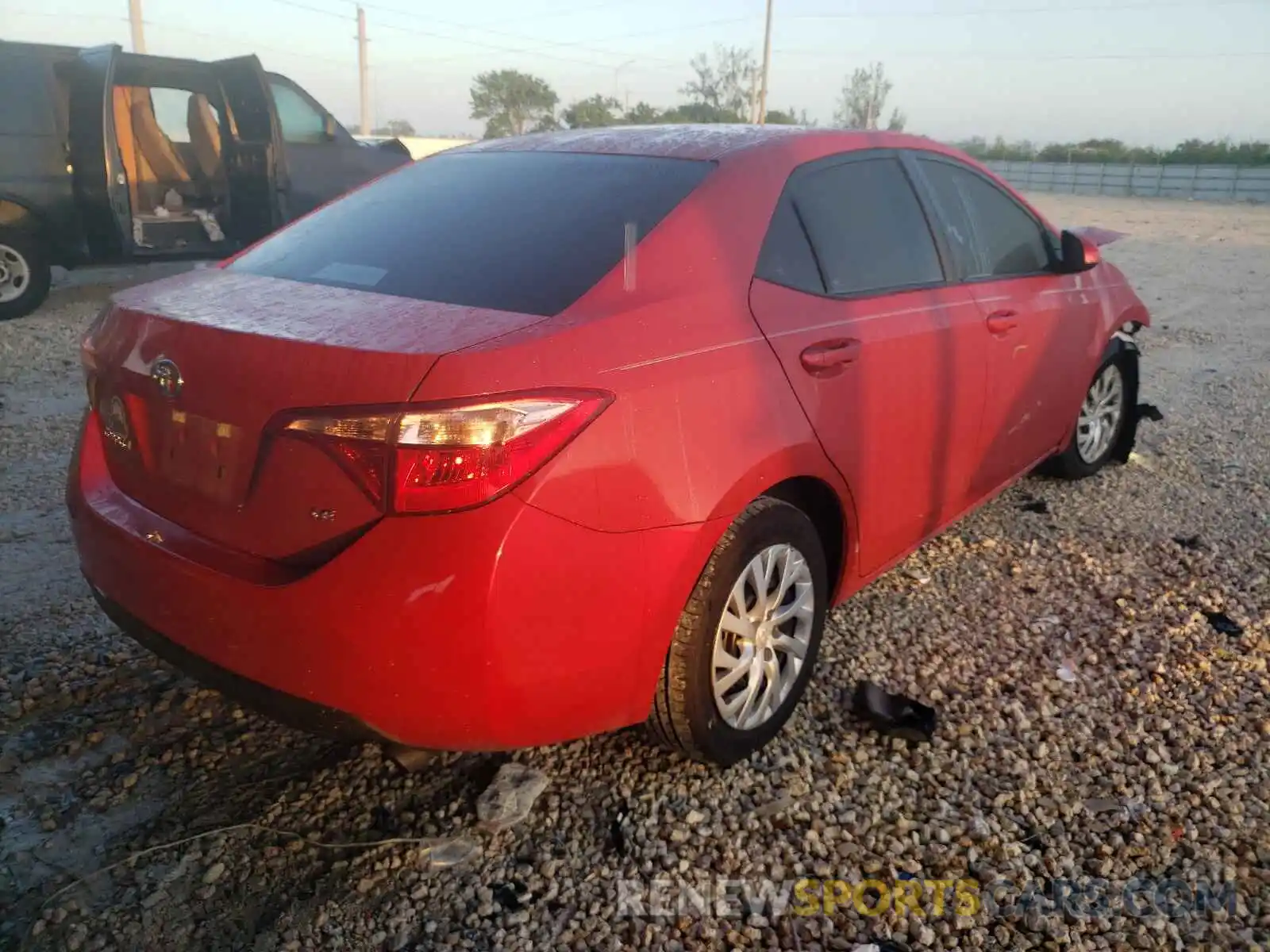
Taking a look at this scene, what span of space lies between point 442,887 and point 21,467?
3.88 meters

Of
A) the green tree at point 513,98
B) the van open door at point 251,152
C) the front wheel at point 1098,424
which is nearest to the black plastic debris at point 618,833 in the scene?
the front wheel at point 1098,424

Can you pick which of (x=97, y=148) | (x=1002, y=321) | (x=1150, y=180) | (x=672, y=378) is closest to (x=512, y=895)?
(x=672, y=378)

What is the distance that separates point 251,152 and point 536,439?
9159mm

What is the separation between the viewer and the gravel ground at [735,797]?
217cm

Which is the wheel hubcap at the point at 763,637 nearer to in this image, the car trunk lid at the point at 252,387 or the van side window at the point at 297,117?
the car trunk lid at the point at 252,387

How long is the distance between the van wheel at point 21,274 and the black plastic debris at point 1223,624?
9.18m

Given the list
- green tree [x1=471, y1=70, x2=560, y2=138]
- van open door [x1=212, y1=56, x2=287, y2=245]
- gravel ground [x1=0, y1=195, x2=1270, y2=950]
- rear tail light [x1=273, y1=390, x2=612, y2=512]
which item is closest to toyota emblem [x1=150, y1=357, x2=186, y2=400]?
rear tail light [x1=273, y1=390, x2=612, y2=512]

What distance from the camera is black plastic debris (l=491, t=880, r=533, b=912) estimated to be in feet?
7.25

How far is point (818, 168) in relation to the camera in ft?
9.76

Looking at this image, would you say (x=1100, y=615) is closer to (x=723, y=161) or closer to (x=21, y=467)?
(x=723, y=161)

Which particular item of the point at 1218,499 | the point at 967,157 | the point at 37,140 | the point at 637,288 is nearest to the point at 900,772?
the point at 637,288

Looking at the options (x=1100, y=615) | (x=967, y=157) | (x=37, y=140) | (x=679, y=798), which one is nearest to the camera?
(x=679, y=798)

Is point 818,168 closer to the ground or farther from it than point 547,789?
farther from it

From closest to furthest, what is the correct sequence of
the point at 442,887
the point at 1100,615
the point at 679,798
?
1. the point at 442,887
2. the point at 679,798
3. the point at 1100,615
